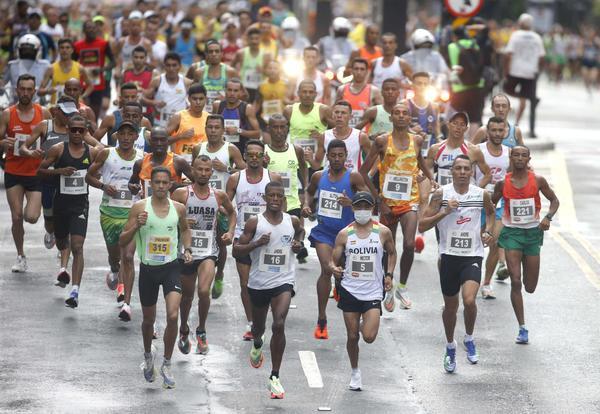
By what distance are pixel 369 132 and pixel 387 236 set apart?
5203mm

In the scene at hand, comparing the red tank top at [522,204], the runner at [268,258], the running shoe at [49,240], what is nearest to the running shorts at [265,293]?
the runner at [268,258]

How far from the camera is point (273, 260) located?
43.6 ft

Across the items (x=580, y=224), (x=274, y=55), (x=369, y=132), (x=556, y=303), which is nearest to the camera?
(x=556, y=303)

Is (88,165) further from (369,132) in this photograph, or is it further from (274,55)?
(274,55)

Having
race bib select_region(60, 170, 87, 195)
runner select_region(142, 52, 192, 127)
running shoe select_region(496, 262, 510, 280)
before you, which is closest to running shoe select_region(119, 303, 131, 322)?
race bib select_region(60, 170, 87, 195)

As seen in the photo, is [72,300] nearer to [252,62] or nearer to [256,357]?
[256,357]

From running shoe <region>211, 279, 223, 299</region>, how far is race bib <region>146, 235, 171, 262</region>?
2.56 meters

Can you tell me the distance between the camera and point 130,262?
48.9ft

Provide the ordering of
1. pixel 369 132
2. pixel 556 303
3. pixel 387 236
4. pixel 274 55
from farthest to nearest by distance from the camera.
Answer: pixel 274 55 → pixel 369 132 → pixel 556 303 → pixel 387 236

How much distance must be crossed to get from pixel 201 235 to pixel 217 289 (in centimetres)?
179

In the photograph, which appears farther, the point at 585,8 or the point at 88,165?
the point at 585,8

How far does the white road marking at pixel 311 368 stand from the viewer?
13227 millimetres

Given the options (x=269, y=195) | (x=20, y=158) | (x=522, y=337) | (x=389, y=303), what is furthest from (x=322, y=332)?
(x=20, y=158)

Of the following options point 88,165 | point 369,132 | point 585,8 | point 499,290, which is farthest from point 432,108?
point 585,8
